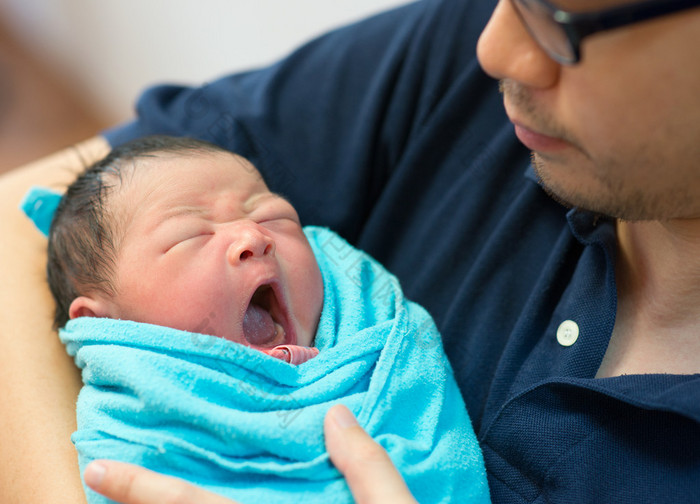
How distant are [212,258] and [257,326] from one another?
0.13 metres

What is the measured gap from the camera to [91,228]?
0.97 meters

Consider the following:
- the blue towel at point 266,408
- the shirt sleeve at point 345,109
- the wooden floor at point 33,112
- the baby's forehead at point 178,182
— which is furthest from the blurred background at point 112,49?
the blue towel at point 266,408

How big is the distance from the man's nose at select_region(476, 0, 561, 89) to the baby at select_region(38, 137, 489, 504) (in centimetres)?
38

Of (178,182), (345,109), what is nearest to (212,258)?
(178,182)

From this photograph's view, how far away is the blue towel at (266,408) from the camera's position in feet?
2.60

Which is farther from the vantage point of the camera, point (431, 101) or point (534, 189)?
point (431, 101)

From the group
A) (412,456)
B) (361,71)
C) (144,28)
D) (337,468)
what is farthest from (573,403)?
(144,28)

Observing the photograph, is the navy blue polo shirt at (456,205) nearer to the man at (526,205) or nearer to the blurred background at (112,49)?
the man at (526,205)

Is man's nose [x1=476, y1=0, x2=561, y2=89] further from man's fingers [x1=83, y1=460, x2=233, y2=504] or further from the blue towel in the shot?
man's fingers [x1=83, y1=460, x2=233, y2=504]

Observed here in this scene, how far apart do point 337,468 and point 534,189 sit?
0.58 m

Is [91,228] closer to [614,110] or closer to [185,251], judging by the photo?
[185,251]

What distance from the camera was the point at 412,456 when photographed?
83 cm

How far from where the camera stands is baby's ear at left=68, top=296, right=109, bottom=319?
0.95 m

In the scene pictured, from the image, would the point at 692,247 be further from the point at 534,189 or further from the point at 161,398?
the point at 161,398
